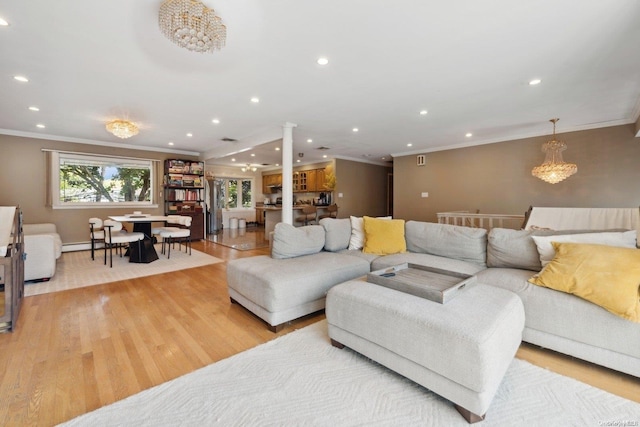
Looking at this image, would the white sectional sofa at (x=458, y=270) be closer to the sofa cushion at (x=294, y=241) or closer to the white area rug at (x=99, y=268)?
the sofa cushion at (x=294, y=241)

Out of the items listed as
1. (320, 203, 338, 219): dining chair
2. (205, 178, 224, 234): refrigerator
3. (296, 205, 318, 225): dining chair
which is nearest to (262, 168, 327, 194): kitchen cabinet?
(320, 203, 338, 219): dining chair

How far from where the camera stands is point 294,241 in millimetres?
2898

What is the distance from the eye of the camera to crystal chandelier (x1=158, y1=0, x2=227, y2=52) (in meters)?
1.78

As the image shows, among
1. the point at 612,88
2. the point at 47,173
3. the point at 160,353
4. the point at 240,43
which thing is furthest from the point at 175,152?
the point at 612,88

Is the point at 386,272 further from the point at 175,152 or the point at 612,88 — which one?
the point at 175,152

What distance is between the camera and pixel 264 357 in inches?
72.5

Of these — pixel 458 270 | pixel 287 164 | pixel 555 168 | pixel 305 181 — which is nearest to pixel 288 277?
pixel 458 270

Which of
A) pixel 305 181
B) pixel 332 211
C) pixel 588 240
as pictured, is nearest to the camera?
pixel 588 240

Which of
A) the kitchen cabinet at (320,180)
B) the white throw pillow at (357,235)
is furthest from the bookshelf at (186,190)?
the white throw pillow at (357,235)

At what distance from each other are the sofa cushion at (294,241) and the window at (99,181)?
551cm

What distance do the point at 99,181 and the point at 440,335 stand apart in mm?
7643

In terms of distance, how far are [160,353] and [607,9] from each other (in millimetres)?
4025

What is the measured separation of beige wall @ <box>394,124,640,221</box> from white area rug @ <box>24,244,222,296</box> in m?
5.37

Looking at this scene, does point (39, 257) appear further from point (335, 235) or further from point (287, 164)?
point (335, 235)
